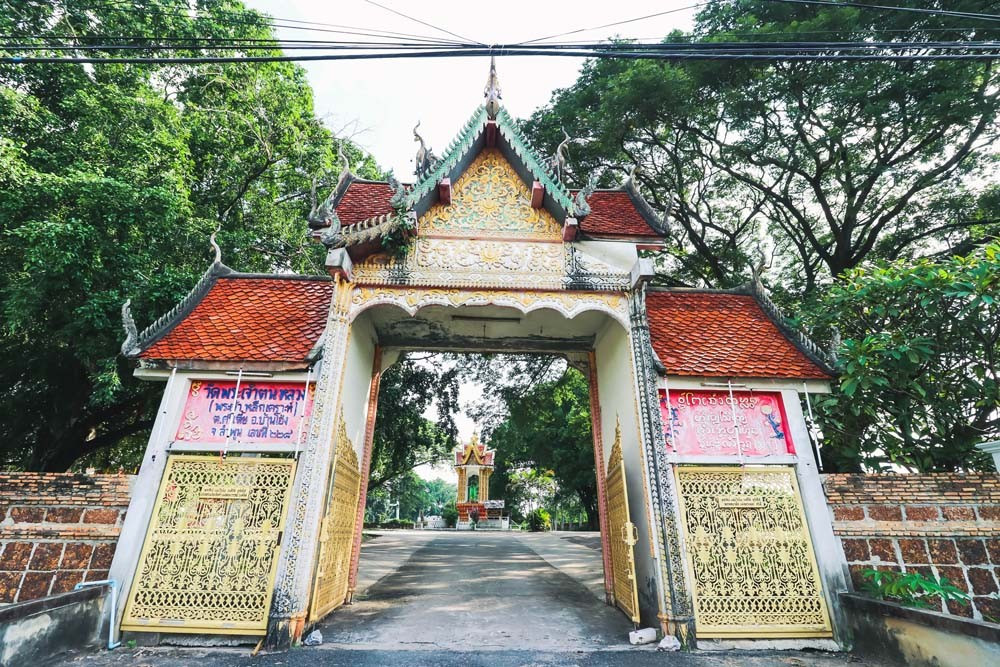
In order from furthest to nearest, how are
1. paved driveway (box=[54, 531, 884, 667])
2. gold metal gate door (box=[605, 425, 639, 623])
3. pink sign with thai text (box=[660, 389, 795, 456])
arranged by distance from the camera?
pink sign with thai text (box=[660, 389, 795, 456]) → gold metal gate door (box=[605, 425, 639, 623]) → paved driveway (box=[54, 531, 884, 667])

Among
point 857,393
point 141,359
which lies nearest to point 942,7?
point 857,393

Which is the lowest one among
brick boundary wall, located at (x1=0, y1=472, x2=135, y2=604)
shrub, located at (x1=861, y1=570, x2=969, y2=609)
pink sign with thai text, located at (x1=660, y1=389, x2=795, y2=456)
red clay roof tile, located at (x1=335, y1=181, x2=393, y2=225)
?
shrub, located at (x1=861, y1=570, x2=969, y2=609)

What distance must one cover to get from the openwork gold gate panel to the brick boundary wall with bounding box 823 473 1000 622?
6.03 meters

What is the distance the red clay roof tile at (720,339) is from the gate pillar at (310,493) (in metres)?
4.22

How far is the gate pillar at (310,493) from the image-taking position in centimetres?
489

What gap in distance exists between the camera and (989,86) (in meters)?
10.1

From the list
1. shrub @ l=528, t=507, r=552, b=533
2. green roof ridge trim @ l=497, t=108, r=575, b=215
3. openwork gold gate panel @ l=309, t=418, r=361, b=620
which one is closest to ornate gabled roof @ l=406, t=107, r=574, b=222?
green roof ridge trim @ l=497, t=108, r=575, b=215

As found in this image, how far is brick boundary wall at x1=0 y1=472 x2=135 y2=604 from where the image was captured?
16.6 feet

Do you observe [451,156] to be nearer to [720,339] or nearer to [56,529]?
[720,339]

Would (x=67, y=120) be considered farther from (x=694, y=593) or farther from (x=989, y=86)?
(x=989, y=86)

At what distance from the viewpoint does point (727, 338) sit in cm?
671

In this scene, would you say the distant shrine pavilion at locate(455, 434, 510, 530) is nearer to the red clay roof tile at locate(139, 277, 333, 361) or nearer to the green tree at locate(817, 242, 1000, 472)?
the red clay roof tile at locate(139, 277, 333, 361)

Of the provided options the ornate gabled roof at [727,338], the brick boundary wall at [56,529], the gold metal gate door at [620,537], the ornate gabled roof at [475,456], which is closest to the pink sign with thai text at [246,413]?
the brick boundary wall at [56,529]

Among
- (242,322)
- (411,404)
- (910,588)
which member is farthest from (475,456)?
(910,588)
